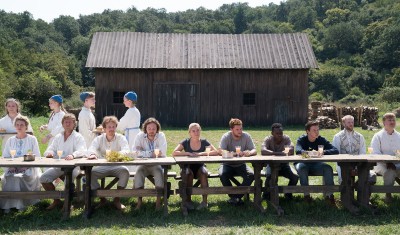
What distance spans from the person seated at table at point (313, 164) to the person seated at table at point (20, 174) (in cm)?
403

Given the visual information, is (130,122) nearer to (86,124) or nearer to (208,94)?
(86,124)

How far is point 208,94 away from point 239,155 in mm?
16049

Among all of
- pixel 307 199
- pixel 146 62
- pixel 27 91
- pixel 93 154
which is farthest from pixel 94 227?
pixel 27 91

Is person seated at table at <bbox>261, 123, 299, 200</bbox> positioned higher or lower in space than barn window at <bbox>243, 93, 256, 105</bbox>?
lower

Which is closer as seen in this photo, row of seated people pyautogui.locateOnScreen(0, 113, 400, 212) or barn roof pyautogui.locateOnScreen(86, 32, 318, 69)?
row of seated people pyautogui.locateOnScreen(0, 113, 400, 212)

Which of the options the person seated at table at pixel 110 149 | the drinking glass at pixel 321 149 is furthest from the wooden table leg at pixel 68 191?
the drinking glass at pixel 321 149

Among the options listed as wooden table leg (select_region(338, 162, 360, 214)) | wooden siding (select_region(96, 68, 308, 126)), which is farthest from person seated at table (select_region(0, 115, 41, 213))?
wooden siding (select_region(96, 68, 308, 126))

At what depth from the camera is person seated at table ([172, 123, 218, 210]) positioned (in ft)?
24.1

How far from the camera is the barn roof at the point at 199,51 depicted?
75.4 feet

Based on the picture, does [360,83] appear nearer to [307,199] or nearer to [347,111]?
[347,111]

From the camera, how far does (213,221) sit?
21.7 feet

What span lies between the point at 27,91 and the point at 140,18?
6450 cm

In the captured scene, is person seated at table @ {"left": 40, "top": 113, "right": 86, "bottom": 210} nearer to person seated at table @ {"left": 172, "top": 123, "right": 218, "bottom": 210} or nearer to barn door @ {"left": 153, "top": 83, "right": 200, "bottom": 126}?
person seated at table @ {"left": 172, "top": 123, "right": 218, "bottom": 210}

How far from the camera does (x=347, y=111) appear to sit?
2419 cm
